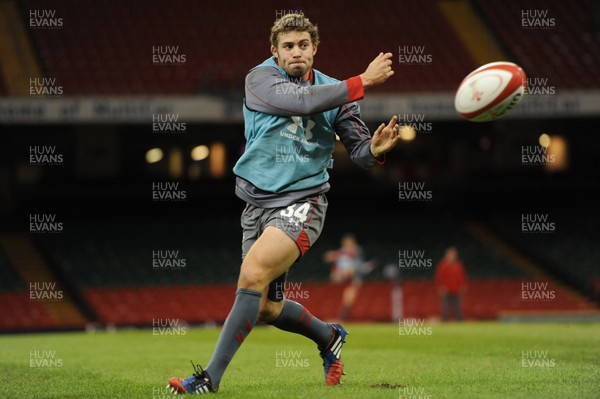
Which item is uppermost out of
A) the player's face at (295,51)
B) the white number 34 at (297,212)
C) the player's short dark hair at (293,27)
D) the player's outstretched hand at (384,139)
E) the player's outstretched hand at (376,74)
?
the player's short dark hair at (293,27)

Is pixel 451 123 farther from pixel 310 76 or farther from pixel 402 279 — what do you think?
pixel 310 76

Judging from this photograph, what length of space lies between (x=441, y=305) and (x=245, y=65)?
8516mm

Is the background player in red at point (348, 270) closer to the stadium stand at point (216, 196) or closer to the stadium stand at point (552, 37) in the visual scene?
the stadium stand at point (216, 196)

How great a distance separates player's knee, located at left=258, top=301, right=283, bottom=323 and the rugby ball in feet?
6.31

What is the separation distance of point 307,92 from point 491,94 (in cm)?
141

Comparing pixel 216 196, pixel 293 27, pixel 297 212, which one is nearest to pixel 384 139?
pixel 297 212

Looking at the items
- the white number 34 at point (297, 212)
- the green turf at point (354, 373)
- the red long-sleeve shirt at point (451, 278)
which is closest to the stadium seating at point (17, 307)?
the red long-sleeve shirt at point (451, 278)

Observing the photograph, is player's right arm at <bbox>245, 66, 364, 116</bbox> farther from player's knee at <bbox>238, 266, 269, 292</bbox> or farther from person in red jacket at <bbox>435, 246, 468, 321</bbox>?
person in red jacket at <bbox>435, 246, 468, 321</bbox>

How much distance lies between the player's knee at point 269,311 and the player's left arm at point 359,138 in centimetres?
116

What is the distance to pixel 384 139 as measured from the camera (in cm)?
645

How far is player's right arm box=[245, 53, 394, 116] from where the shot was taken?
19.9 feet

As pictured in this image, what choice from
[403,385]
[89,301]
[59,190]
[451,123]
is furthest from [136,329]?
[403,385]

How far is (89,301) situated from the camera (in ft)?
80.9

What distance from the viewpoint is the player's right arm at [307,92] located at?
19.9 ft
